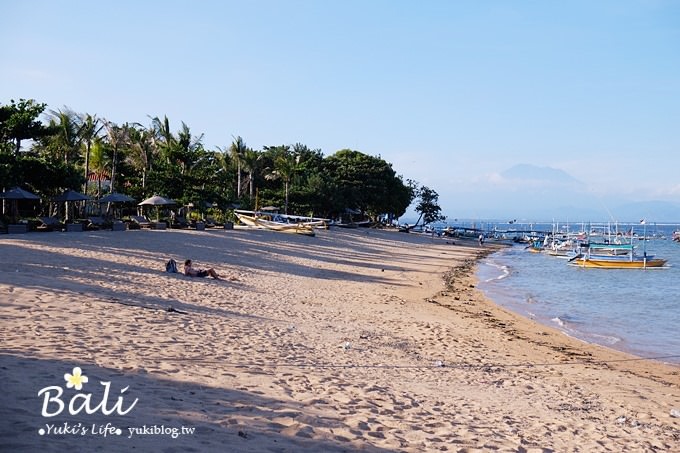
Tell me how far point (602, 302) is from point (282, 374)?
1980 centimetres

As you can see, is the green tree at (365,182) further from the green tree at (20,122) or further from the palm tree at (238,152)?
the green tree at (20,122)

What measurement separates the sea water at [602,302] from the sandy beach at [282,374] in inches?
70.0

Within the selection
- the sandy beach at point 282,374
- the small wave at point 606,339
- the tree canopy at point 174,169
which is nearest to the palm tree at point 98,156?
the tree canopy at point 174,169

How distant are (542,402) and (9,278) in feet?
34.1

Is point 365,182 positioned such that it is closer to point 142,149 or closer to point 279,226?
point 279,226

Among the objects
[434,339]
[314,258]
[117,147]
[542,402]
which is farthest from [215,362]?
[117,147]

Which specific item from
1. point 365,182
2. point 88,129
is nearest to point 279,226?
point 88,129

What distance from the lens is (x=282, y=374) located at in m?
7.71

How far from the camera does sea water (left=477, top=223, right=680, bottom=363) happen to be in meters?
15.8

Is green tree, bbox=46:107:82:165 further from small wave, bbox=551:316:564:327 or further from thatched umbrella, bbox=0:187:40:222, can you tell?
small wave, bbox=551:316:564:327

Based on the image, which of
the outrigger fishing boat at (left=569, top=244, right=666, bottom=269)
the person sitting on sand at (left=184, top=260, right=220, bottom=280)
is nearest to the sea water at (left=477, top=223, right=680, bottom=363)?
the outrigger fishing boat at (left=569, top=244, right=666, bottom=269)

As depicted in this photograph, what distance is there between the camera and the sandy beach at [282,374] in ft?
17.5

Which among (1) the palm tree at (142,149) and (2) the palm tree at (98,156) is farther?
(1) the palm tree at (142,149)

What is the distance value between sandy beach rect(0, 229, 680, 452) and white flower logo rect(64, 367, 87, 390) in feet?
0.19
